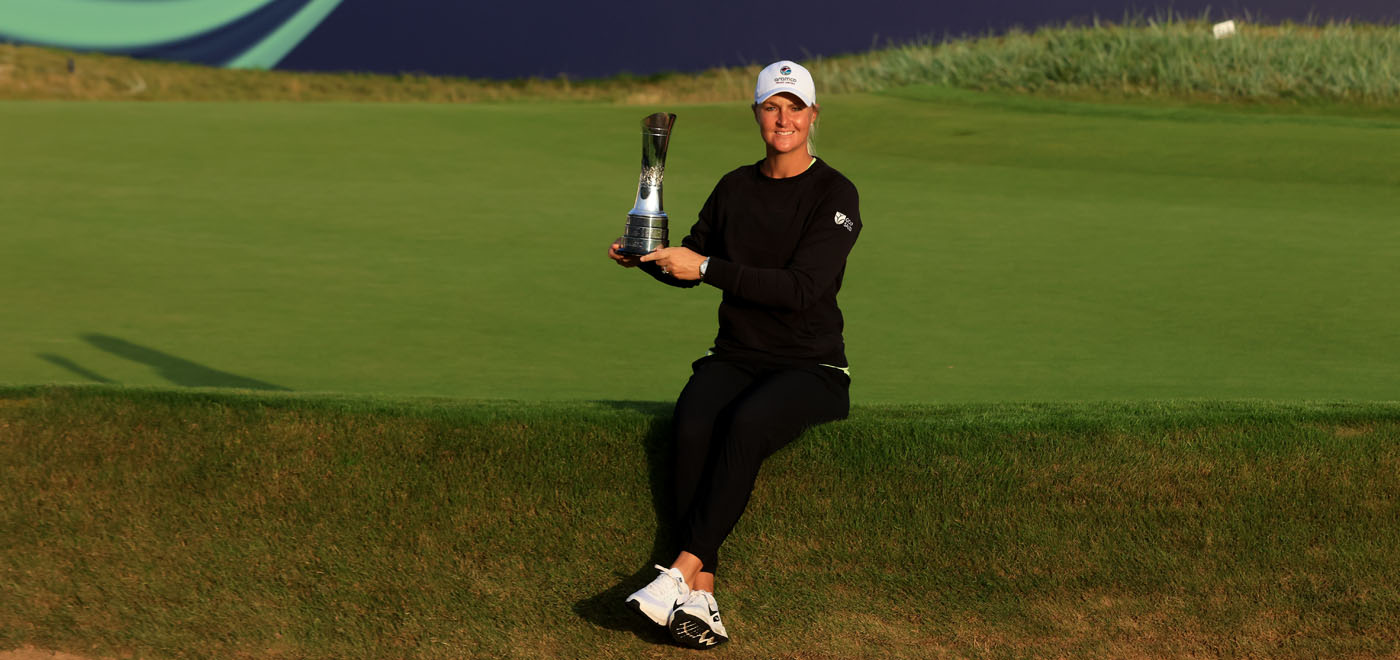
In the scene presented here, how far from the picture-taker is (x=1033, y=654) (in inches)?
178

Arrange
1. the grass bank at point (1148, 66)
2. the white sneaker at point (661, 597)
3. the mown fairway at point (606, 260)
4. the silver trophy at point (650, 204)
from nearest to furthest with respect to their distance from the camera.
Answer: the white sneaker at point (661, 597) < the silver trophy at point (650, 204) < the mown fairway at point (606, 260) < the grass bank at point (1148, 66)

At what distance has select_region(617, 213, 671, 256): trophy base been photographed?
449 cm

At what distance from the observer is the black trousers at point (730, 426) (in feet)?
14.6

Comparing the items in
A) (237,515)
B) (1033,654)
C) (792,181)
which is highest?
(792,181)

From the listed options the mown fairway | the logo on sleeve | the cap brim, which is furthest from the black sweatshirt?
the mown fairway

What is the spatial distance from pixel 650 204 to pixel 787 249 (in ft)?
1.77

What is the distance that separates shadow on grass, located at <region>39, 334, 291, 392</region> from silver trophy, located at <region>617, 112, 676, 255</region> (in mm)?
2628

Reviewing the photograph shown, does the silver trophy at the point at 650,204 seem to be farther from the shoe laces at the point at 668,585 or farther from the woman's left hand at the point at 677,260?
the shoe laces at the point at 668,585

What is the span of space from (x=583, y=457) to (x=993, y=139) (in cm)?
960

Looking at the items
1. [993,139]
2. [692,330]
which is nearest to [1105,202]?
[993,139]

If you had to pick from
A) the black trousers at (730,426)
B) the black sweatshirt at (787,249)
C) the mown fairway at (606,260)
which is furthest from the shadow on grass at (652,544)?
the mown fairway at (606,260)

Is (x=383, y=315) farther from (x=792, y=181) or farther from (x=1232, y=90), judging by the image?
(x=1232, y=90)

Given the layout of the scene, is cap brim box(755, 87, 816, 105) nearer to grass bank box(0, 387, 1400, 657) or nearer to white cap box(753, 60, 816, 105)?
white cap box(753, 60, 816, 105)

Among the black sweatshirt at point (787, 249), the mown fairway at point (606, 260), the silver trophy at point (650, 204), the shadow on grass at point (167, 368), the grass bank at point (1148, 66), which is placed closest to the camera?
the silver trophy at point (650, 204)
